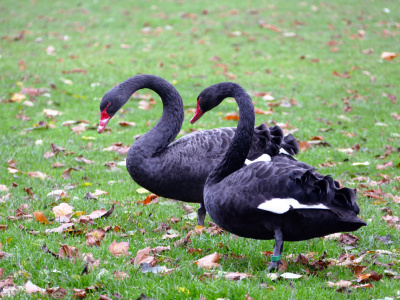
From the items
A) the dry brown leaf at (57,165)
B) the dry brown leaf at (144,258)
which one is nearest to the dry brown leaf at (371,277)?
the dry brown leaf at (144,258)

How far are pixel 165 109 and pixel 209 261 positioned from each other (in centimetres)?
158

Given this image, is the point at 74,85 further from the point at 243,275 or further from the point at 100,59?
the point at 243,275

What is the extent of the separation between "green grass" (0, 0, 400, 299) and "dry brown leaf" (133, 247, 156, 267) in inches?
3.5

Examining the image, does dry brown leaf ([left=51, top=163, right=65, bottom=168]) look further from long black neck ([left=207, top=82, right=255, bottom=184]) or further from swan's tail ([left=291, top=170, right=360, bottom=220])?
swan's tail ([left=291, top=170, right=360, bottom=220])

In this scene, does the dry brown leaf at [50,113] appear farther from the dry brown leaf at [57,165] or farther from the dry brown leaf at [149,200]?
the dry brown leaf at [149,200]

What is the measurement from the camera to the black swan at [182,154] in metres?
3.76

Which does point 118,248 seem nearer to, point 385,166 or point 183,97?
point 385,166

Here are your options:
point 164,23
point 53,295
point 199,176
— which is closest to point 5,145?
point 199,176

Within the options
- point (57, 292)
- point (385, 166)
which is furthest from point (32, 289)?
point (385, 166)

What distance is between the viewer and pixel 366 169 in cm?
520

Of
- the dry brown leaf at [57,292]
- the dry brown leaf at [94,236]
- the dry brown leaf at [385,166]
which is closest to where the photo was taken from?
the dry brown leaf at [57,292]

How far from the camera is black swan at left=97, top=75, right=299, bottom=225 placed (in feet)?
12.3

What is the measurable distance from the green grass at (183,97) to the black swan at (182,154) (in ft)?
1.03

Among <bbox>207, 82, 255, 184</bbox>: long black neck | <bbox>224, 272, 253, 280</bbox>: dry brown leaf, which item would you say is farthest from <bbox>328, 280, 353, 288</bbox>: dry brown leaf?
<bbox>207, 82, 255, 184</bbox>: long black neck
